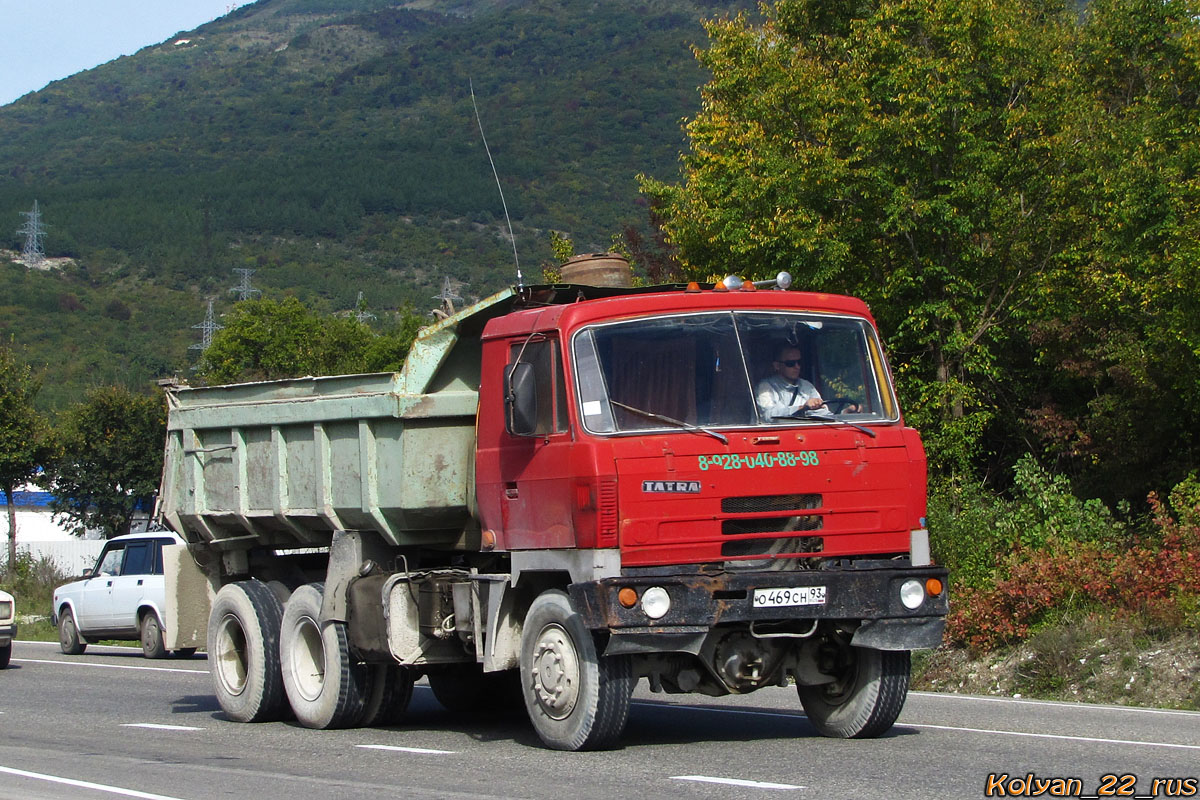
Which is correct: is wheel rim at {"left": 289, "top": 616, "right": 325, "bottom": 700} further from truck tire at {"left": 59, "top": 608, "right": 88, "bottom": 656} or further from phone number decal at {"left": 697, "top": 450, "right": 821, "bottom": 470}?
truck tire at {"left": 59, "top": 608, "right": 88, "bottom": 656}

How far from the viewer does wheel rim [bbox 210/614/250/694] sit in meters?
12.4

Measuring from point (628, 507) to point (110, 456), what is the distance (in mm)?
38312

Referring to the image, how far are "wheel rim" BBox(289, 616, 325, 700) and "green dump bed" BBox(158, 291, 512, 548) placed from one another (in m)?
0.72

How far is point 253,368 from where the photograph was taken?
63.7 metres

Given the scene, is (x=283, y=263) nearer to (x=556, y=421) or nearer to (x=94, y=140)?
(x=94, y=140)

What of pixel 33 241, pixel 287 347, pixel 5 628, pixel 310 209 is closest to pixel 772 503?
pixel 5 628

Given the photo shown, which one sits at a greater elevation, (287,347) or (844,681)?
(287,347)

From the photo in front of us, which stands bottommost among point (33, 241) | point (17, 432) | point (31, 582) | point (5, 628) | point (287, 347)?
point (5, 628)

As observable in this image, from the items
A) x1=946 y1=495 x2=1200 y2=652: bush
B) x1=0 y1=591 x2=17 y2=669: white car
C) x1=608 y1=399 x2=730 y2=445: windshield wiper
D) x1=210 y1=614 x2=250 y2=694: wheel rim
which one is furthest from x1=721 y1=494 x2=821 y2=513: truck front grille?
x1=0 y1=591 x2=17 y2=669: white car

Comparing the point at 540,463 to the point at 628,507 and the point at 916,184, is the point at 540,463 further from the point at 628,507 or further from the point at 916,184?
the point at 916,184

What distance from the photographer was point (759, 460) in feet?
28.3

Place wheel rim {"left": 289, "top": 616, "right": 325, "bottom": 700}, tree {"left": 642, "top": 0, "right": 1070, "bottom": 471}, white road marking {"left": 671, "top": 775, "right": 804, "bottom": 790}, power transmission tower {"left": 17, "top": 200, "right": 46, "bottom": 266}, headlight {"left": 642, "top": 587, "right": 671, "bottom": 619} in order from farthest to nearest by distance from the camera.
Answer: power transmission tower {"left": 17, "top": 200, "right": 46, "bottom": 266}, tree {"left": 642, "top": 0, "right": 1070, "bottom": 471}, wheel rim {"left": 289, "top": 616, "right": 325, "bottom": 700}, headlight {"left": 642, "top": 587, "right": 671, "bottom": 619}, white road marking {"left": 671, "top": 775, "right": 804, "bottom": 790}

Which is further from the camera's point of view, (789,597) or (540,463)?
(540,463)

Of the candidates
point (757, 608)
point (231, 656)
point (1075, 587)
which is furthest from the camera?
point (1075, 587)
